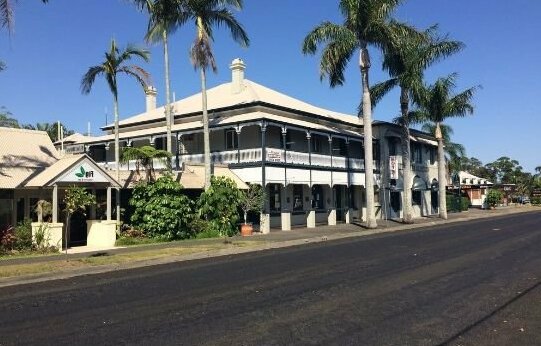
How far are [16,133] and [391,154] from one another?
28.0 meters

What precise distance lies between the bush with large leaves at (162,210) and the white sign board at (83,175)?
2.27m

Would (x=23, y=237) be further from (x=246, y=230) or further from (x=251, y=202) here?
(x=251, y=202)

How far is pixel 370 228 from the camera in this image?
32.2m

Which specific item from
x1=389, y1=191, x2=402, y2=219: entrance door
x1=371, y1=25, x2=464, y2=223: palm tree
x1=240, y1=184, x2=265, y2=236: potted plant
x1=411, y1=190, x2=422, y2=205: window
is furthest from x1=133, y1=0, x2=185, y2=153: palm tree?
x1=411, y1=190, x2=422, y2=205: window

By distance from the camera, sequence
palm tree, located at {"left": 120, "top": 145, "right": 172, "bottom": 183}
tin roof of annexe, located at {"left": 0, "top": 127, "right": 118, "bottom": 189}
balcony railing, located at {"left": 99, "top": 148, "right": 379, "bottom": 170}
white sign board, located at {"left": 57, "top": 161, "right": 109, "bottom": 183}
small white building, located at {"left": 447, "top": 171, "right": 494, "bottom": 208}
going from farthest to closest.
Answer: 1. small white building, located at {"left": 447, "top": 171, "right": 494, "bottom": 208}
2. balcony railing, located at {"left": 99, "top": 148, "right": 379, "bottom": 170}
3. palm tree, located at {"left": 120, "top": 145, "right": 172, "bottom": 183}
4. tin roof of annexe, located at {"left": 0, "top": 127, "right": 118, "bottom": 189}
5. white sign board, located at {"left": 57, "top": 161, "right": 109, "bottom": 183}

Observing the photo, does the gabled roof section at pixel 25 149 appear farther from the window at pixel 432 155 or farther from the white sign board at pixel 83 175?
the window at pixel 432 155

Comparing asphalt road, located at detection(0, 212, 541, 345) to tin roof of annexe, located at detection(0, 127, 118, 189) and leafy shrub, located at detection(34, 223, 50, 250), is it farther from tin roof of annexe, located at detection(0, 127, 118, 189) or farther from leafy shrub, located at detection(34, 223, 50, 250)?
tin roof of annexe, located at detection(0, 127, 118, 189)

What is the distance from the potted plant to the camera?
27.2m

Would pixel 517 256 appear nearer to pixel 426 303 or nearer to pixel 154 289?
pixel 426 303

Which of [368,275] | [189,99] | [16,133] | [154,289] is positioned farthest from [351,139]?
[154,289]

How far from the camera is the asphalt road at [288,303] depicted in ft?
23.4

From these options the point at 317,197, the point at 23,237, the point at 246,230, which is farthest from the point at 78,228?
the point at 317,197

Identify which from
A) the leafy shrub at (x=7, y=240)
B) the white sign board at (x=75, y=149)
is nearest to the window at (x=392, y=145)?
the white sign board at (x=75, y=149)

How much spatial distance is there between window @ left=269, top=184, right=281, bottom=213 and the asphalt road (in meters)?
17.2
